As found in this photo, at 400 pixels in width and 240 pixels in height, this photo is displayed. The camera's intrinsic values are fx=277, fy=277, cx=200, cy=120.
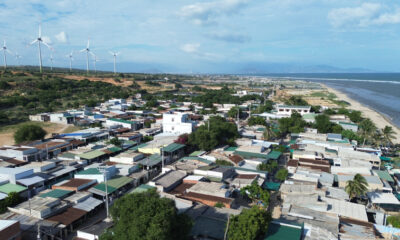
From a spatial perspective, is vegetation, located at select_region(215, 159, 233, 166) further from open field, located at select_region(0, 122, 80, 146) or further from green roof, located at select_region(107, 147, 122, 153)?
open field, located at select_region(0, 122, 80, 146)

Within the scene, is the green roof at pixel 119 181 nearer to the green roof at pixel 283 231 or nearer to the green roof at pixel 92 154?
the green roof at pixel 92 154

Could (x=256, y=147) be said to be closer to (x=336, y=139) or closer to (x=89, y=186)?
(x=336, y=139)

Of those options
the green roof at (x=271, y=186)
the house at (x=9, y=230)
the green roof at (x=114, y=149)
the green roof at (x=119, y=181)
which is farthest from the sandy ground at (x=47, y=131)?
the green roof at (x=271, y=186)

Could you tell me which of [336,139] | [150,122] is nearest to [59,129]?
[150,122]

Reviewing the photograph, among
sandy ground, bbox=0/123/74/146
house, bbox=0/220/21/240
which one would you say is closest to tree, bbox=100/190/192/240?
house, bbox=0/220/21/240

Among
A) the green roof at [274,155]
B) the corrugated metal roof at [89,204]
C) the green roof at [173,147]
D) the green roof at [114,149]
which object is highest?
the green roof at [173,147]
